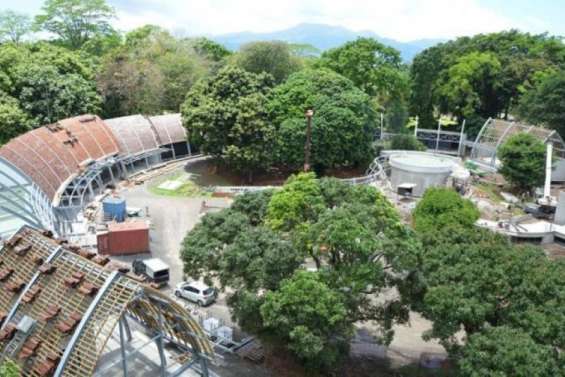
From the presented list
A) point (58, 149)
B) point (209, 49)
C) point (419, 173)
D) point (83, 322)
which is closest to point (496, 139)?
point (419, 173)

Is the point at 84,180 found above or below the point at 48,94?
below

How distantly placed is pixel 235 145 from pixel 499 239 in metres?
25.9

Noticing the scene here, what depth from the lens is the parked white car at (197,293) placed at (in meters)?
24.2

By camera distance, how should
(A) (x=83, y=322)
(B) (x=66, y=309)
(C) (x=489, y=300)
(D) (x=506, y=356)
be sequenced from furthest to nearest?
1. (C) (x=489, y=300)
2. (B) (x=66, y=309)
3. (D) (x=506, y=356)
4. (A) (x=83, y=322)

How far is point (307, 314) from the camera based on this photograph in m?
15.5

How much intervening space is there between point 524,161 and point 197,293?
32118 mm

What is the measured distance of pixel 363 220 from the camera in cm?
1712

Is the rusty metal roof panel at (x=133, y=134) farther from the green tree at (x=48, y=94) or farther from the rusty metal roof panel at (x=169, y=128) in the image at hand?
the green tree at (x=48, y=94)

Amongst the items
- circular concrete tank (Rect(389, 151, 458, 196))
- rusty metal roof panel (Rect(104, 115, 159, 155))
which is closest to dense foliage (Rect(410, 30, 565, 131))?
circular concrete tank (Rect(389, 151, 458, 196))

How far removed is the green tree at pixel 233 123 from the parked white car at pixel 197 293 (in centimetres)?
1787

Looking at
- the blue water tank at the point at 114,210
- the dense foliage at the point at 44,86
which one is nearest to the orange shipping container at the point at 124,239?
the blue water tank at the point at 114,210

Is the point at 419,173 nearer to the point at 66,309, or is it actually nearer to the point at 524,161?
the point at 524,161

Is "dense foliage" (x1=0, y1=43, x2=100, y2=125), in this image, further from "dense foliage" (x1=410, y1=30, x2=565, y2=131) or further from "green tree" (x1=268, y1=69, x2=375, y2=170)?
"dense foliage" (x1=410, y1=30, x2=565, y2=131)

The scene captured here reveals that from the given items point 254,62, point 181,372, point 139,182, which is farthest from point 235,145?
point 181,372
